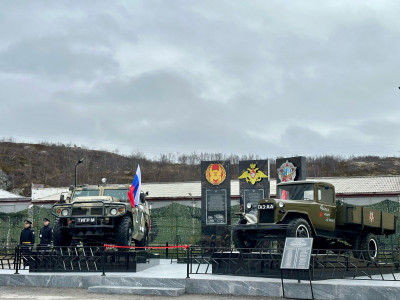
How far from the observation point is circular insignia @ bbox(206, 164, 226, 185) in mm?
23094

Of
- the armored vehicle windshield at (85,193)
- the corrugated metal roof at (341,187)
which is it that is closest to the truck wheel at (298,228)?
the armored vehicle windshield at (85,193)

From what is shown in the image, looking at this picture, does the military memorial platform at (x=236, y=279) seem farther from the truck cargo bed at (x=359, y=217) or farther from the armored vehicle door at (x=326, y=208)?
the armored vehicle door at (x=326, y=208)

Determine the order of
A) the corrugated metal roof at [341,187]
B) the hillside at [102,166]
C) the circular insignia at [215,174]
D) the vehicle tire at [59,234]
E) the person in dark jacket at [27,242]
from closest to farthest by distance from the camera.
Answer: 1. the person in dark jacket at [27,242]
2. the vehicle tire at [59,234]
3. the circular insignia at [215,174]
4. the corrugated metal roof at [341,187]
5. the hillside at [102,166]

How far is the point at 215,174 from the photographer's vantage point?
2319cm

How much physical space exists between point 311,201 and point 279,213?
1077 mm

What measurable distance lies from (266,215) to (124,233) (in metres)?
4.23

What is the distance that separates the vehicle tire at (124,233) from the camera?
17.2 m

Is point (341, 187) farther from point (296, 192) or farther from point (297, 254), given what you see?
point (297, 254)

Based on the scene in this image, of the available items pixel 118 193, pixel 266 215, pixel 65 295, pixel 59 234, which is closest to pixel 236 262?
pixel 266 215

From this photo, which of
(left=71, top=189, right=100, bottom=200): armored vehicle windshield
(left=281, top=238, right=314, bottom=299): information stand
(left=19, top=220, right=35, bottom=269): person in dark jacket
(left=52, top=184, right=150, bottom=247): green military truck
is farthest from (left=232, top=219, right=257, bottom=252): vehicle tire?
(left=19, top=220, right=35, bottom=269): person in dark jacket

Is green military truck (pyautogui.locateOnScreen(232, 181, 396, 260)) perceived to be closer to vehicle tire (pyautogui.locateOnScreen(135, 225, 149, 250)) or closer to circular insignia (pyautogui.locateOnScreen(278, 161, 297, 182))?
vehicle tire (pyautogui.locateOnScreen(135, 225, 149, 250))

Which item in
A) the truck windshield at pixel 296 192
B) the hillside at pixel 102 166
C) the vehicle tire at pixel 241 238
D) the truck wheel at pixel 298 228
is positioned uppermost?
the hillside at pixel 102 166

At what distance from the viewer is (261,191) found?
2281 centimetres

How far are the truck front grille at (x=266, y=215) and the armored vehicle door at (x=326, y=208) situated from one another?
128cm
